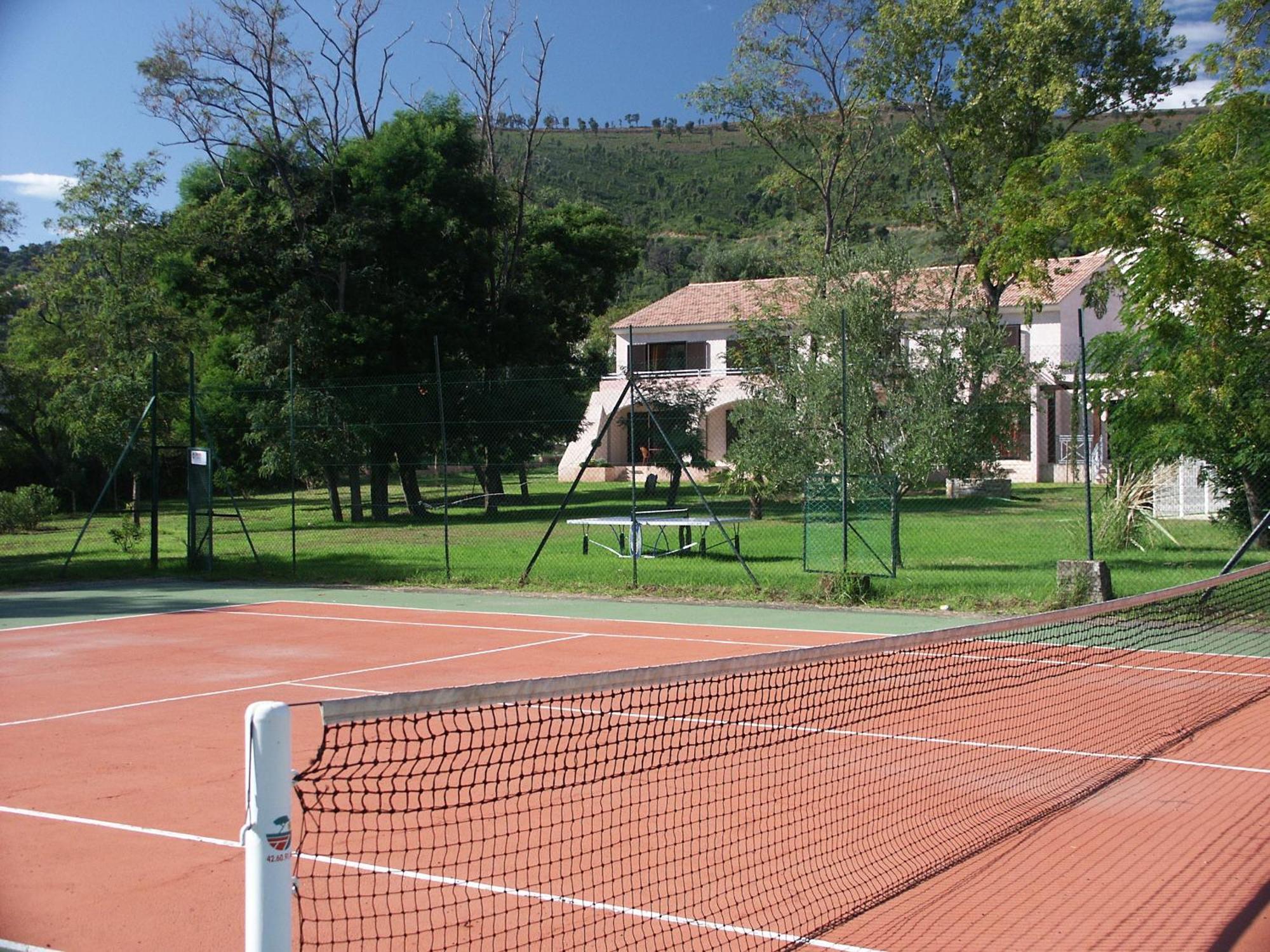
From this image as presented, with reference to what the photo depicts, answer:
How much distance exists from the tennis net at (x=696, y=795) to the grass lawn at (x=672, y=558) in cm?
516

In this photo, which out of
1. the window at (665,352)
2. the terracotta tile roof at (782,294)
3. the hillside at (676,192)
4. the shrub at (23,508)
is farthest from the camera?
the hillside at (676,192)

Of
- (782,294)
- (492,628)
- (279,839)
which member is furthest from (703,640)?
(782,294)

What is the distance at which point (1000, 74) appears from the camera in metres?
31.0

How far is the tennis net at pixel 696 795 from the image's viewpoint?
455 centimetres

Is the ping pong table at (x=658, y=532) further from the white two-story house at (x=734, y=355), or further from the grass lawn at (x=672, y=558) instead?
the white two-story house at (x=734, y=355)

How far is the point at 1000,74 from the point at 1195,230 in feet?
70.2

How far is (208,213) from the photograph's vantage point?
89.7ft

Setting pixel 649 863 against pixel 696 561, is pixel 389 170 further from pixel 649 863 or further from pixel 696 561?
pixel 649 863

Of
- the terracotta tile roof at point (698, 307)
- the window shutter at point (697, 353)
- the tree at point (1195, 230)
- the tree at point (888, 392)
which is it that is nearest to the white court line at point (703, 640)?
the tree at point (1195, 230)

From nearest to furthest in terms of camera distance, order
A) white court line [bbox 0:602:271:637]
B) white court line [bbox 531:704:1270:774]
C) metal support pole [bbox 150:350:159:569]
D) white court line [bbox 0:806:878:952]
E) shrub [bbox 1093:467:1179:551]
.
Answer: white court line [bbox 0:806:878:952]
white court line [bbox 531:704:1270:774]
white court line [bbox 0:602:271:637]
shrub [bbox 1093:467:1179:551]
metal support pole [bbox 150:350:159:569]

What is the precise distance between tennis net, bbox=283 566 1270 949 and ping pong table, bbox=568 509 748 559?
806 cm

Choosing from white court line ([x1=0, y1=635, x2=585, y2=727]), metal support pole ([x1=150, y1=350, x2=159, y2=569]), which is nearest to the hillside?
metal support pole ([x1=150, y1=350, x2=159, y2=569])

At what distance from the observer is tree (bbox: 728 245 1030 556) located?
50.6 ft

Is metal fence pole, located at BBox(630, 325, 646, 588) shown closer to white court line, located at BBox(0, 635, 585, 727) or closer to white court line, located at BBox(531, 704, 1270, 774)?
white court line, located at BBox(0, 635, 585, 727)
